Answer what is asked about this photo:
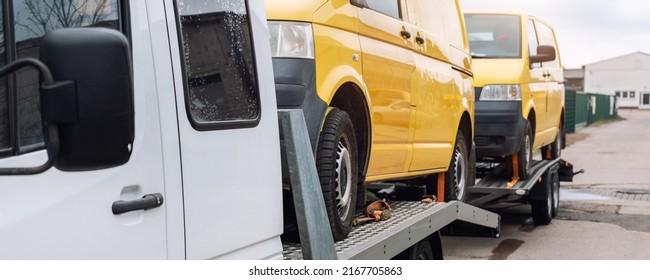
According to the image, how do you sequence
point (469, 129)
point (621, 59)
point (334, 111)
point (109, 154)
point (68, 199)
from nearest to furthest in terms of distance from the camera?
point (109, 154), point (68, 199), point (334, 111), point (469, 129), point (621, 59)

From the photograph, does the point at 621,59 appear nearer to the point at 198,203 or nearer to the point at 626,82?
the point at 626,82

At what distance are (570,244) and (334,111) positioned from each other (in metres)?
6.20

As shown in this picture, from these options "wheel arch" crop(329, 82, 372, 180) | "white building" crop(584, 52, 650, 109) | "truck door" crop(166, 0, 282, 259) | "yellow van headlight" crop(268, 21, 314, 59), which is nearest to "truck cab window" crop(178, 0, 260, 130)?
"truck door" crop(166, 0, 282, 259)

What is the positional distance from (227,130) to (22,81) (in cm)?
87

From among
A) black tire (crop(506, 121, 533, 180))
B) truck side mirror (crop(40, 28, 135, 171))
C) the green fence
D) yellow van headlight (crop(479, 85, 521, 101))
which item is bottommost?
the green fence

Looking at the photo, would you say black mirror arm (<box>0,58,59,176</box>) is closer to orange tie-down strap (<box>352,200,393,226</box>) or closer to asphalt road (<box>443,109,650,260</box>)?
orange tie-down strap (<box>352,200,393,226</box>)

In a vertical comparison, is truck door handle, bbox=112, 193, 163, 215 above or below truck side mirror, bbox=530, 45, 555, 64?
below

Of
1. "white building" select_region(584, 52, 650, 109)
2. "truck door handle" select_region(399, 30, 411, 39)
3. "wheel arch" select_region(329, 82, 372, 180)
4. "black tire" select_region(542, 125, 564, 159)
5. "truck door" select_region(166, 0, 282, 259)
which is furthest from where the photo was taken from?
"white building" select_region(584, 52, 650, 109)

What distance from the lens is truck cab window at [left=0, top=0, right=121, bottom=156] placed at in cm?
216

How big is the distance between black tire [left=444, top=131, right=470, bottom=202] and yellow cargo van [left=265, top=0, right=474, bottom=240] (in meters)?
0.02

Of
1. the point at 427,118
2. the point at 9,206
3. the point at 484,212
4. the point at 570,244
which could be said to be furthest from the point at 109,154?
the point at 570,244

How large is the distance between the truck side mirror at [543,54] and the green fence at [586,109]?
2714cm

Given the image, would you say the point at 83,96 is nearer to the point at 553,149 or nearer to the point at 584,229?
the point at 584,229

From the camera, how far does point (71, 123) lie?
1.85m
